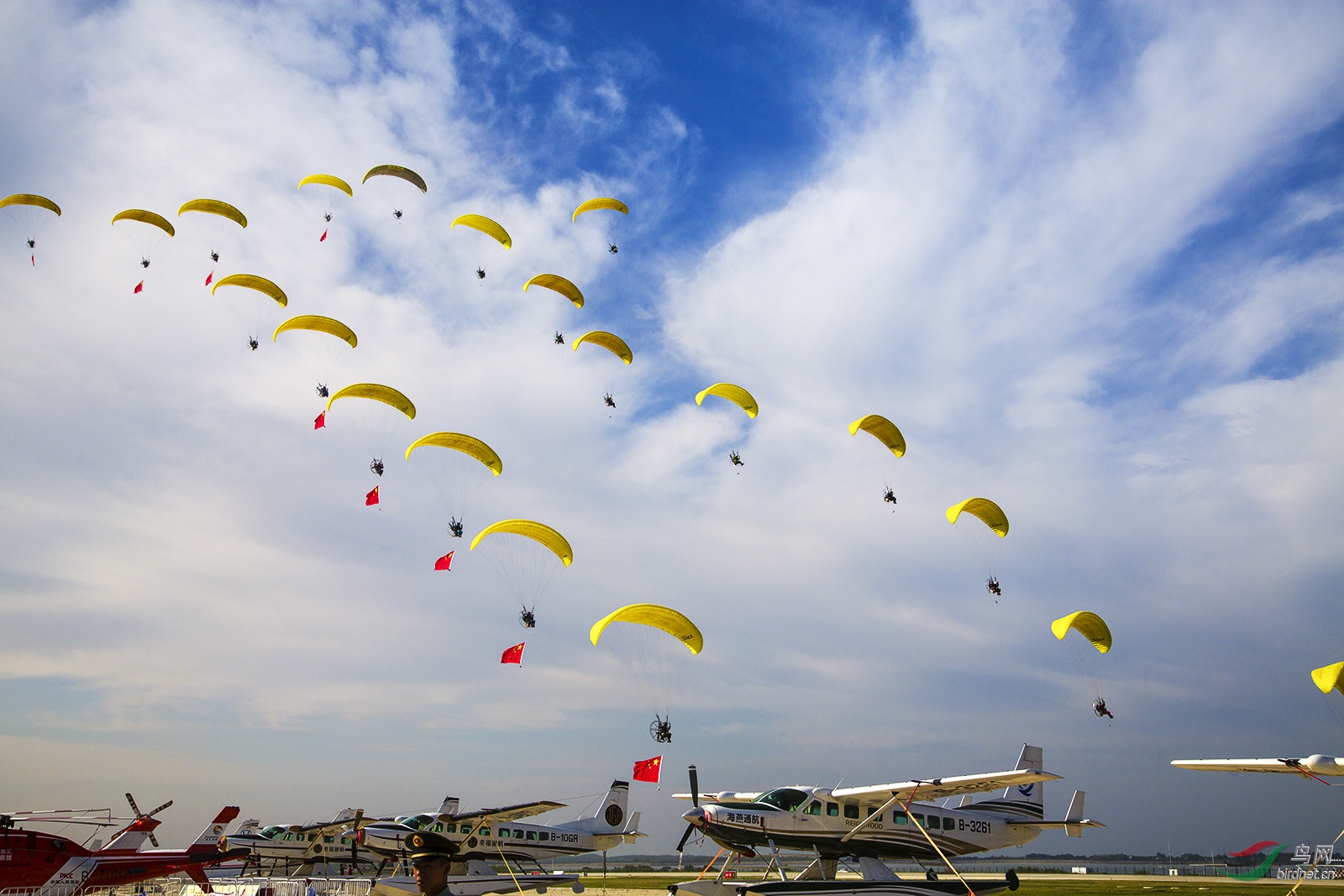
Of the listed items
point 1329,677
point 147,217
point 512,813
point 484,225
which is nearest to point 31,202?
point 147,217

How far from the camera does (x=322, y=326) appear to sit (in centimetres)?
3067

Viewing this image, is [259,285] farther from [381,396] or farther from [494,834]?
[494,834]

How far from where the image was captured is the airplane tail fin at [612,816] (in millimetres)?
37281

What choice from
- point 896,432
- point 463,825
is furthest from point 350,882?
point 896,432

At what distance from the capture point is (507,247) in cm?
3628

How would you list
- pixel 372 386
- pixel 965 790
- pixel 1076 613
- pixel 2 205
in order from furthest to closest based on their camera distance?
pixel 2 205, pixel 372 386, pixel 1076 613, pixel 965 790

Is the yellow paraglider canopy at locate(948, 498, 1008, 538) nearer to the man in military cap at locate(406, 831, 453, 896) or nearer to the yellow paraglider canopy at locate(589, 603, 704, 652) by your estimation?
the yellow paraglider canopy at locate(589, 603, 704, 652)

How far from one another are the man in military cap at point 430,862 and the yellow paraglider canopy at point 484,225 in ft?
110

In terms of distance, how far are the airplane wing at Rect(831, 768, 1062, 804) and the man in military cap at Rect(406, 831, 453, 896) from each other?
19.1 metres

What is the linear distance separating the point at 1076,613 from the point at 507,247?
27061 mm

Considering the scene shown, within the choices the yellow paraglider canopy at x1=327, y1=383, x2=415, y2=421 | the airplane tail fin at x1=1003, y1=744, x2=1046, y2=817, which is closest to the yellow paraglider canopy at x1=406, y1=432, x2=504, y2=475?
the yellow paraglider canopy at x1=327, y1=383, x2=415, y2=421

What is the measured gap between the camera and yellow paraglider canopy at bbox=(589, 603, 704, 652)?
2302cm

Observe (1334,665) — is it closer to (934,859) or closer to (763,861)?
(934,859)

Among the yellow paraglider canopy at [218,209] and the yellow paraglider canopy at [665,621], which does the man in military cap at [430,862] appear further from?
the yellow paraglider canopy at [218,209]
